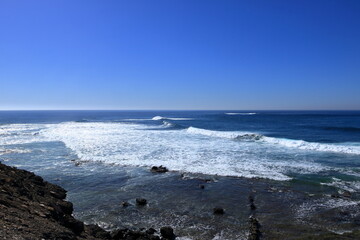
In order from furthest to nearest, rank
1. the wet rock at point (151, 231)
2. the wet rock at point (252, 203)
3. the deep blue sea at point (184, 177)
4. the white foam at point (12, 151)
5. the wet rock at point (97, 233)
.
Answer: the white foam at point (12, 151) < the wet rock at point (252, 203) < the deep blue sea at point (184, 177) < the wet rock at point (151, 231) < the wet rock at point (97, 233)

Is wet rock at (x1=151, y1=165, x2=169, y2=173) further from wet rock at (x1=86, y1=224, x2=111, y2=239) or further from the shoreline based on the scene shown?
wet rock at (x1=86, y1=224, x2=111, y2=239)

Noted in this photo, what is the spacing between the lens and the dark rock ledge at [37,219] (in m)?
5.68

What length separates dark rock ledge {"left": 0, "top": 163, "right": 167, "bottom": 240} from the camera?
5676 mm

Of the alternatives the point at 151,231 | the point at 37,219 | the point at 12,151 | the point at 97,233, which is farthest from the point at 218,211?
the point at 12,151

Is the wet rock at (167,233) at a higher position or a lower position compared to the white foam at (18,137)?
lower

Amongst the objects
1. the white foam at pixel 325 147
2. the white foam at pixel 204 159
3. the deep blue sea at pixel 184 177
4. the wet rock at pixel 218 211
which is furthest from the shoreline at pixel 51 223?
the white foam at pixel 325 147

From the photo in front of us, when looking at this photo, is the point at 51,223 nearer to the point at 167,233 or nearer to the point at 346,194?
the point at 167,233

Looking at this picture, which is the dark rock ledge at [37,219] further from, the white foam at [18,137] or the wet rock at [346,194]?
the white foam at [18,137]

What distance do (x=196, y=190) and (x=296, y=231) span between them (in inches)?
218

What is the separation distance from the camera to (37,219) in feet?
22.4

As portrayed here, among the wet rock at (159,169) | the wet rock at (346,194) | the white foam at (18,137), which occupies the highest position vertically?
the white foam at (18,137)

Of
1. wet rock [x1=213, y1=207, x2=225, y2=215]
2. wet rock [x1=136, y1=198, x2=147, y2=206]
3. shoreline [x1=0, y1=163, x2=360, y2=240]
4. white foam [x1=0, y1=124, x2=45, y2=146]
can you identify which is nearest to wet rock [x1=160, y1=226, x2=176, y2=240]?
shoreline [x1=0, y1=163, x2=360, y2=240]

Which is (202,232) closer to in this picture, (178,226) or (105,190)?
(178,226)

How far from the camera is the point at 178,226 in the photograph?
9.09 metres
